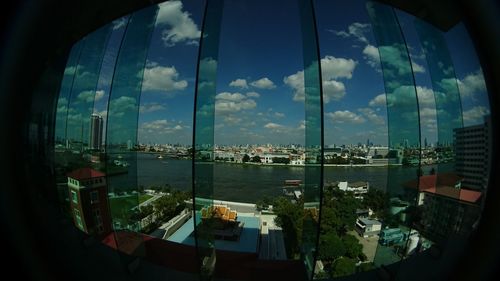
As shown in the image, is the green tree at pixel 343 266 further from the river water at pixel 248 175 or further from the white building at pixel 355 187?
the white building at pixel 355 187

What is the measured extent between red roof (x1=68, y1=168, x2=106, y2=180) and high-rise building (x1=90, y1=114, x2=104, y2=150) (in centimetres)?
23

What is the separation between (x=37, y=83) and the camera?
908mm

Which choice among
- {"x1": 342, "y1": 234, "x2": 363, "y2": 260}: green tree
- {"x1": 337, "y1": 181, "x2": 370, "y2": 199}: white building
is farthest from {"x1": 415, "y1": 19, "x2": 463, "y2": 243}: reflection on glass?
{"x1": 337, "y1": 181, "x2": 370, "y2": 199}: white building

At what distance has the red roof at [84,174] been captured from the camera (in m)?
1.63

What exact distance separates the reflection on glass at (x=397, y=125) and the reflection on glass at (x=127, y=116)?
6.75ft

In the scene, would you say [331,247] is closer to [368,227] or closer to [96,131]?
[368,227]

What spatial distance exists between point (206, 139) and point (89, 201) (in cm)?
109

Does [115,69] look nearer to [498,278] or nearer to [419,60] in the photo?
[419,60]

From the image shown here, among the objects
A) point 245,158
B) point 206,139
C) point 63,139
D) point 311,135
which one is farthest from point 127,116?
point 245,158

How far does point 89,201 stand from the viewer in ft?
5.70

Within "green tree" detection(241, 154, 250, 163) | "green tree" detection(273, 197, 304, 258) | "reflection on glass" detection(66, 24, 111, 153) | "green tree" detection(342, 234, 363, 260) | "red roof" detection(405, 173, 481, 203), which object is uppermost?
"reflection on glass" detection(66, 24, 111, 153)

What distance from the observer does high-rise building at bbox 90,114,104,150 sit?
2.20 m

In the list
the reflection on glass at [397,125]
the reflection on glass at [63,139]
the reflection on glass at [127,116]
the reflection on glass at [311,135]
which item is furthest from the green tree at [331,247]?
the reflection on glass at [63,139]

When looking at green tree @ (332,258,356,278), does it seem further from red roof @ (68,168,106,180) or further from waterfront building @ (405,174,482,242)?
red roof @ (68,168,106,180)
